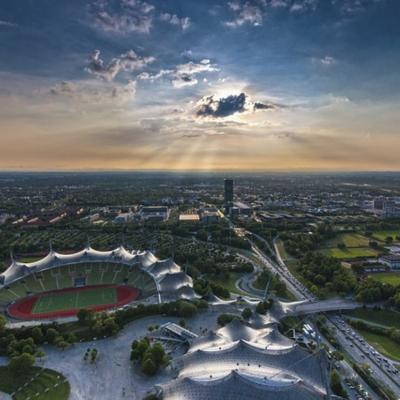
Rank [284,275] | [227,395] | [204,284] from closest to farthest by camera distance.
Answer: [227,395] → [204,284] → [284,275]

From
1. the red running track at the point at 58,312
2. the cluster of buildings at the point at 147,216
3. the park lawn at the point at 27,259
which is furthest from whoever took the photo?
the cluster of buildings at the point at 147,216

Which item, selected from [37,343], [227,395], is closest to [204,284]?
[37,343]

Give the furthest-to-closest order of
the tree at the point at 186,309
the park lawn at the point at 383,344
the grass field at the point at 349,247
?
the grass field at the point at 349,247, the tree at the point at 186,309, the park lawn at the point at 383,344

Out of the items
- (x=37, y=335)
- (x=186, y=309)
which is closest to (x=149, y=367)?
(x=186, y=309)

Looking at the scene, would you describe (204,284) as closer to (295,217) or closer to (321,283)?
(321,283)

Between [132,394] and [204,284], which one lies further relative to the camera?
[204,284]

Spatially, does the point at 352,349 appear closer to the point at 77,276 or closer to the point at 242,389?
the point at 242,389

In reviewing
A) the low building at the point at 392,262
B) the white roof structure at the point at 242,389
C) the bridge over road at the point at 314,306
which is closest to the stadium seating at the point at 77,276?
the bridge over road at the point at 314,306

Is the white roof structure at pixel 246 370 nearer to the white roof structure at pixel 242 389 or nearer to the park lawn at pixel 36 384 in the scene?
the white roof structure at pixel 242 389
